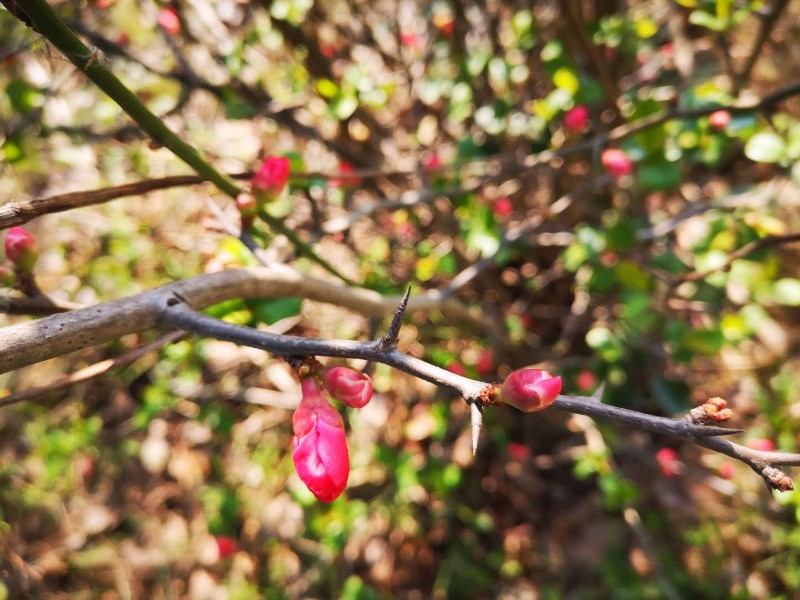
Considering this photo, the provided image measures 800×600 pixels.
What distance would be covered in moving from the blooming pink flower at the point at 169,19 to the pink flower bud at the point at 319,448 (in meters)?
1.45

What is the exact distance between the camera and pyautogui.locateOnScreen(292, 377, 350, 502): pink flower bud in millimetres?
478

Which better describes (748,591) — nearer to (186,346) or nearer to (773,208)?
(773,208)

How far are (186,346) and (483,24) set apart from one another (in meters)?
1.59

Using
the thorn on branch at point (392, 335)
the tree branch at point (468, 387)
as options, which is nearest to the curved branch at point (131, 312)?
the tree branch at point (468, 387)

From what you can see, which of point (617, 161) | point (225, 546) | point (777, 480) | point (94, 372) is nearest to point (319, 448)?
point (94, 372)

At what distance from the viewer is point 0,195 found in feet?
8.48

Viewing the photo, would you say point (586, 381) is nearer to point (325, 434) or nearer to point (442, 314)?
point (442, 314)

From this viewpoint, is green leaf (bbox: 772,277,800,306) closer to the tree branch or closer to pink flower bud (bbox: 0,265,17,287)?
the tree branch

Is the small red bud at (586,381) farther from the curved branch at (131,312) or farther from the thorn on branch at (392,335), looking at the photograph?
the thorn on branch at (392,335)

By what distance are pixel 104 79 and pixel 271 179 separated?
0.28 m

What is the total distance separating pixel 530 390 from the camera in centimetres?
43

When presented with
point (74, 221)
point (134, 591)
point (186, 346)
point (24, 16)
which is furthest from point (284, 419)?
point (24, 16)

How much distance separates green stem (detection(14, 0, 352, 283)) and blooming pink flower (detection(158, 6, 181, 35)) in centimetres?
113

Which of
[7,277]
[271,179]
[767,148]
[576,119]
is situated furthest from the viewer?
[576,119]
